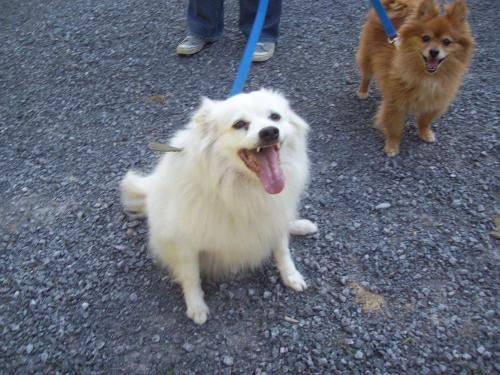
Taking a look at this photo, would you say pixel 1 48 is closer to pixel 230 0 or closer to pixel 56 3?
pixel 56 3

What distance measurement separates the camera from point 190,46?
406 centimetres

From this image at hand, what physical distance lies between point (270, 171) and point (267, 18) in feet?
8.77

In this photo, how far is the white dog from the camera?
5.40ft

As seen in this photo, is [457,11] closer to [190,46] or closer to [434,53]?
[434,53]

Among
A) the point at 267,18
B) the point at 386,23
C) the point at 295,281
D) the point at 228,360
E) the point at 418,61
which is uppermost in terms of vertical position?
the point at 386,23

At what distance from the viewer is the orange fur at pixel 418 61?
2547 mm

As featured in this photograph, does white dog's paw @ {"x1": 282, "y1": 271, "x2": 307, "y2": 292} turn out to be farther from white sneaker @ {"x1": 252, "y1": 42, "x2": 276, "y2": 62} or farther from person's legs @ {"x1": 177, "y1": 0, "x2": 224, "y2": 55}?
person's legs @ {"x1": 177, "y1": 0, "x2": 224, "y2": 55}

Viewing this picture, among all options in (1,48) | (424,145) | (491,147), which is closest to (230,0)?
(1,48)

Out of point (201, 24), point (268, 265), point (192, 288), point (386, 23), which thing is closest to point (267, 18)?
point (201, 24)

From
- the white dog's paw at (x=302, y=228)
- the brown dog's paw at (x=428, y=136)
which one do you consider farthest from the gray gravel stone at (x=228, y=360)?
the brown dog's paw at (x=428, y=136)

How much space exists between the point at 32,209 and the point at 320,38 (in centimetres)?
320

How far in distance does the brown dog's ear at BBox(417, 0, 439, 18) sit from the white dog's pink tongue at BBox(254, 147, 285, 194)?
5.47 feet

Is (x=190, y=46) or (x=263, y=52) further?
(x=190, y=46)

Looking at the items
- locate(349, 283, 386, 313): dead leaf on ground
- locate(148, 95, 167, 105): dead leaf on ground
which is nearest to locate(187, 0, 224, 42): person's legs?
locate(148, 95, 167, 105): dead leaf on ground
